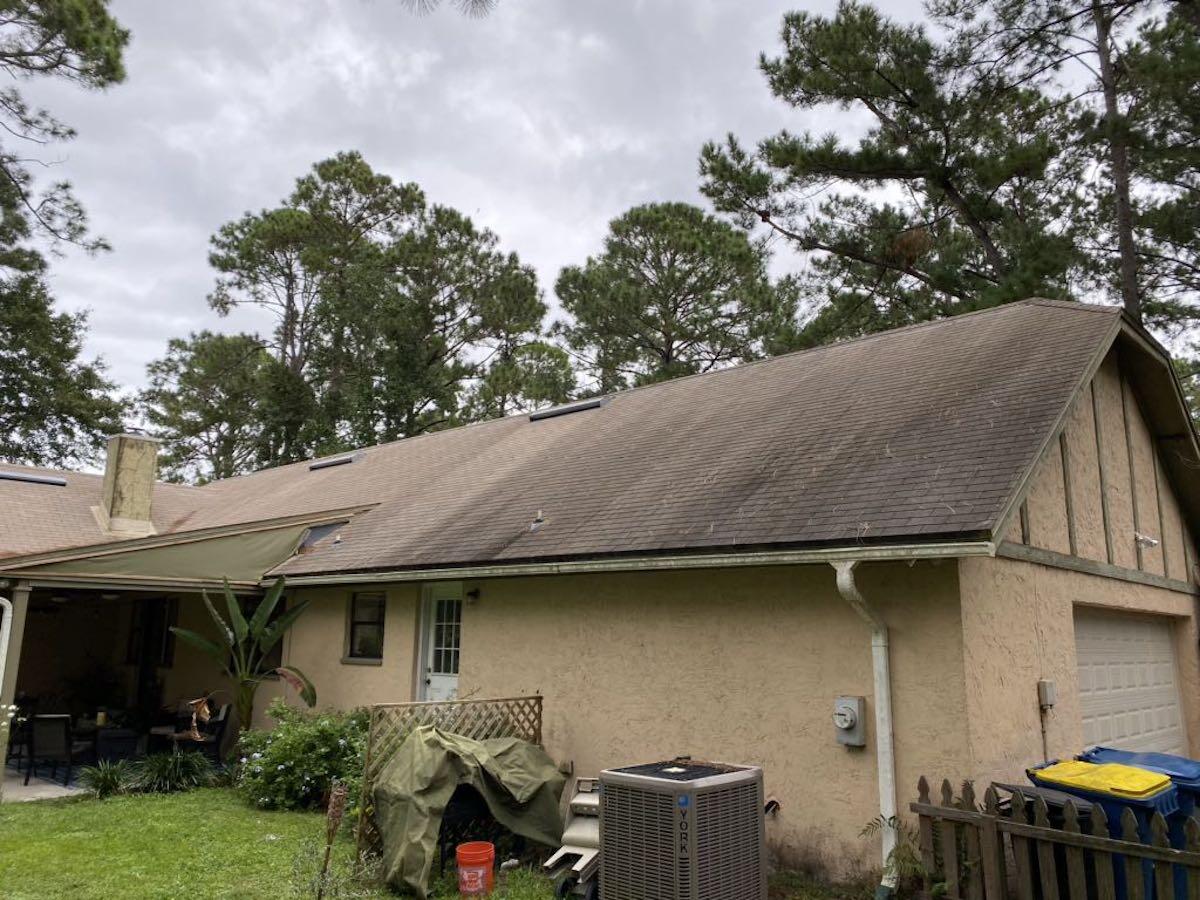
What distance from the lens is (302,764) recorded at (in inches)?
390

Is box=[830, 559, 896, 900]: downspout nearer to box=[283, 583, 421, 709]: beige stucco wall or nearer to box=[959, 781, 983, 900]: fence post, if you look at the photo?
box=[959, 781, 983, 900]: fence post

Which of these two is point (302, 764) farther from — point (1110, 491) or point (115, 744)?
point (1110, 491)

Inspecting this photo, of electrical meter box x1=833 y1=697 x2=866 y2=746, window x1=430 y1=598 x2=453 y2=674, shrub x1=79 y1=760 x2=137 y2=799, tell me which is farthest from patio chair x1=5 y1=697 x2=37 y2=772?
electrical meter box x1=833 y1=697 x2=866 y2=746

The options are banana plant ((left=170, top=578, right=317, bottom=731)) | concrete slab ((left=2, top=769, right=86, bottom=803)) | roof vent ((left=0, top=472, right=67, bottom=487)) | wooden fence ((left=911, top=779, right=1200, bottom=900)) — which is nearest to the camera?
wooden fence ((left=911, top=779, right=1200, bottom=900))

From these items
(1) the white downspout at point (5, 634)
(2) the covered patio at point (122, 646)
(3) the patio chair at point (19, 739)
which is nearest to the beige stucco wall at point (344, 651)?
(2) the covered patio at point (122, 646)

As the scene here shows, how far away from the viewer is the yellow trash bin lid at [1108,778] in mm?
5832

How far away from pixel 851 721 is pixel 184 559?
977cm

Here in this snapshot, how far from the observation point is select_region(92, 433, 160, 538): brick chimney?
1756 centimetres

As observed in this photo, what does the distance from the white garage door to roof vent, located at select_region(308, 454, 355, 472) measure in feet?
51.9

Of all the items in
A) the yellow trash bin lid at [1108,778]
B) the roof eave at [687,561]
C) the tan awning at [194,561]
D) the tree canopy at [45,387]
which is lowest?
the yellow trash bin lid at [1108,778]

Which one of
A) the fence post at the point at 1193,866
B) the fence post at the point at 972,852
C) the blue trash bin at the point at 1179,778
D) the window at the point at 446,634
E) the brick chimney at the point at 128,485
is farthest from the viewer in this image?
the brick chimney at the point at 128,485

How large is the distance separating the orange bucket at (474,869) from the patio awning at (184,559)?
6941 mm

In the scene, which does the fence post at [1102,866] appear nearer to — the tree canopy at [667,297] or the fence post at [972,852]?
the fence post at [972,852]

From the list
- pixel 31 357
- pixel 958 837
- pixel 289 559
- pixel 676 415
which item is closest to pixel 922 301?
pixel 676 415
